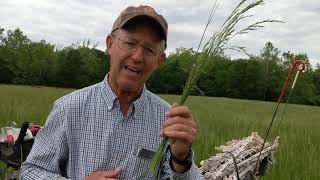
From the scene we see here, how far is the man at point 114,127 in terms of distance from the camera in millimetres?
2344

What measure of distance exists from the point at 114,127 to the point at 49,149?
0.29 metres

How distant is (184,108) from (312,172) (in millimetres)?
3048

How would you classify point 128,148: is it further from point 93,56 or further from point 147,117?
point 93,56

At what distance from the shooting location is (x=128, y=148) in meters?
2.37

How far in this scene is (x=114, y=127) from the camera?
238 cm

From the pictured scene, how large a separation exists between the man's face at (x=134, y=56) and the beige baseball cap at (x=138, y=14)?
0.04 metres

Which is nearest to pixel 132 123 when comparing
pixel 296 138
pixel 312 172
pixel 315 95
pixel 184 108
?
pixel 184 108

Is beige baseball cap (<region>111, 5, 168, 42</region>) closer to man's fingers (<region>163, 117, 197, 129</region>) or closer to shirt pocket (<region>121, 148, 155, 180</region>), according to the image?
shirt pocket (<region>121, 148, 155, 180</region>)

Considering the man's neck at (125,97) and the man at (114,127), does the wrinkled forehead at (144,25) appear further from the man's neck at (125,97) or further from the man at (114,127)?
the man's neck at (125,97)

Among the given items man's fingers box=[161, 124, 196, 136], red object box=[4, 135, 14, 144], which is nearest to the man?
red object box=[4, 135, 14, 144]

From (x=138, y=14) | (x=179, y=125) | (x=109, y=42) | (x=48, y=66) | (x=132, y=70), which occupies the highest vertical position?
(x=48, y=66)

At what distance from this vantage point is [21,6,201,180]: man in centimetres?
234

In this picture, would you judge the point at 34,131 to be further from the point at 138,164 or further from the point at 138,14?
the point at 138,14

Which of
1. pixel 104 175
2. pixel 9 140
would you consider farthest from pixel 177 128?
pixel 9 140
